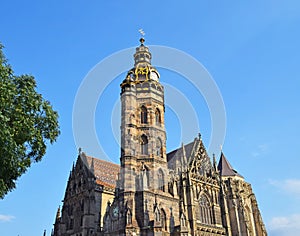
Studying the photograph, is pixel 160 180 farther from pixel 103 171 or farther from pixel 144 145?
pixel 103 171

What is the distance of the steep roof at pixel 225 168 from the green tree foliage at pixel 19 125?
3802 centimetres

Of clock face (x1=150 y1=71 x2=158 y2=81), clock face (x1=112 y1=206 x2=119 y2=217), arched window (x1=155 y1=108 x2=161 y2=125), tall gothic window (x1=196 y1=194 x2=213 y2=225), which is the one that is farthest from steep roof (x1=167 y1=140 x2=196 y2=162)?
clock face (x1=112 y1=206 x2=119 y2=217)

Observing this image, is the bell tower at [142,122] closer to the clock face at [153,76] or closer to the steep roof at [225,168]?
the clock face at [153,76]

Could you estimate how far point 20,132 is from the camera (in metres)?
15.4

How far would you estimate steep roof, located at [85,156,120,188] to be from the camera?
4500 centimetres

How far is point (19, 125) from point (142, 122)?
2628 centimetres

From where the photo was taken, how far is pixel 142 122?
4088 cm

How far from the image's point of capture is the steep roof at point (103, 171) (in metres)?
45.0

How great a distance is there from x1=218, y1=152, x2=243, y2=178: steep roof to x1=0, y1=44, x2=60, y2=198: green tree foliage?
125 feet

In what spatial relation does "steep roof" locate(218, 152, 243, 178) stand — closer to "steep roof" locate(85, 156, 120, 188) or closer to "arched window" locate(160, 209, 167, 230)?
"steep roof" locate(85, 156, 120, 188)

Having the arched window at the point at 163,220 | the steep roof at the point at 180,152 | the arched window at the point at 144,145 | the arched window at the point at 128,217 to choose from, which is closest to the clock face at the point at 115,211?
the arched window at the point at 128,217

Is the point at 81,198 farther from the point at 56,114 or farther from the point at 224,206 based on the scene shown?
the point at 56,114

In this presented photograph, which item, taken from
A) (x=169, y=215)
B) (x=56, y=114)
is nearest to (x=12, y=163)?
(x=56, y=114)

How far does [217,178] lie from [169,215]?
11.8m
